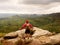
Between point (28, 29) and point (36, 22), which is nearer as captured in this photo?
point (28, 29)

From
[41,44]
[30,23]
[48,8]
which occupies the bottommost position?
[41,44]

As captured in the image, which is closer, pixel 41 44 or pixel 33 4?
pixel 41 44

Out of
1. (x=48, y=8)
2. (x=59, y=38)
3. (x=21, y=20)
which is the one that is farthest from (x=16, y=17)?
(x=59, y=38)

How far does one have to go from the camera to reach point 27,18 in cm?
869

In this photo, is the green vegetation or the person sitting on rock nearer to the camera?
the person sitting on rock

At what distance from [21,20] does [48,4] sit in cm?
134

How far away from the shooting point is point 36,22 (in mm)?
8602

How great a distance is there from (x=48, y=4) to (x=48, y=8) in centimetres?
17

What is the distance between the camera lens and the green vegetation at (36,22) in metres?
8.52

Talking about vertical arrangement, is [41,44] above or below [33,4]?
below

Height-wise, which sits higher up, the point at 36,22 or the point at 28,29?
the point at 36,22

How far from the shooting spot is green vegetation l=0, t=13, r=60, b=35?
852cm

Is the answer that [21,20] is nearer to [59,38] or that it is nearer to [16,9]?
[16,9]

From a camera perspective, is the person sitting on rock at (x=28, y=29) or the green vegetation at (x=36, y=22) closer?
the person sitting on rock at (x=28, y=29)
